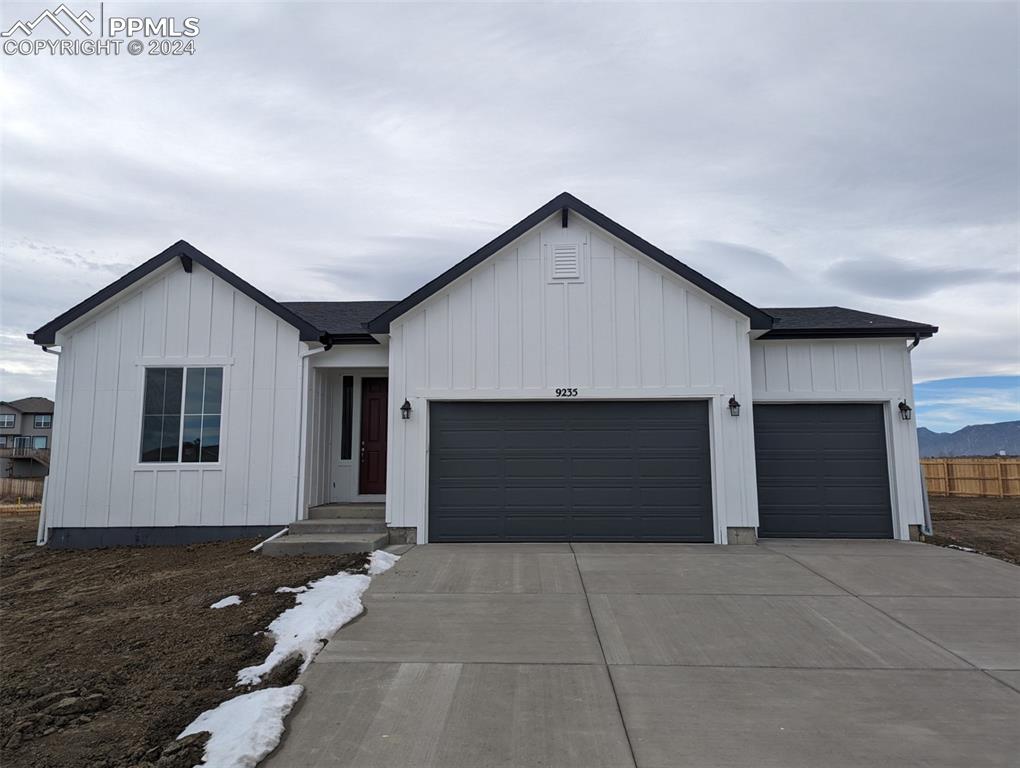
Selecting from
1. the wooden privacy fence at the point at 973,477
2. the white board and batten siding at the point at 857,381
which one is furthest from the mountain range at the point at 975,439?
the white board and batten siding at the point at 857,381

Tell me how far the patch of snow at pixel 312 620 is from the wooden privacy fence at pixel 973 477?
20.5m

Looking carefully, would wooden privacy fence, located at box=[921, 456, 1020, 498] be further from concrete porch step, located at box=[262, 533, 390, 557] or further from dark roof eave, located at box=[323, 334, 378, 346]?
concrete porch step, located at box=[262, 533, 390, 557]

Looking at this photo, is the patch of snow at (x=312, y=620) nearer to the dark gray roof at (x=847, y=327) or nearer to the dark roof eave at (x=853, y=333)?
the dark gray roof at (x=847, y=327)

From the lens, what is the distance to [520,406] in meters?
9.20

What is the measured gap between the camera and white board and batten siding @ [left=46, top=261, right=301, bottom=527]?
9.34m

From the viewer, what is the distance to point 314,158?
467 inches

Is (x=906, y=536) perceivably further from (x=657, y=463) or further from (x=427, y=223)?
(x=427, y=223)

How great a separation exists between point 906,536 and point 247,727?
33.1 ft

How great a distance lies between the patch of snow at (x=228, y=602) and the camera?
5590 millimetres

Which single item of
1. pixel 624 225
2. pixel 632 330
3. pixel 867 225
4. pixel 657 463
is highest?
pixel 867 225

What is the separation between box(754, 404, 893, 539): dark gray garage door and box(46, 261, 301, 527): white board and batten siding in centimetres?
793

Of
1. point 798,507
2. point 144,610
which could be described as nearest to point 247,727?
point 144,610

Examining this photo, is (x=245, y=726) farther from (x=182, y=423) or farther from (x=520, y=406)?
(x=182, y=423)

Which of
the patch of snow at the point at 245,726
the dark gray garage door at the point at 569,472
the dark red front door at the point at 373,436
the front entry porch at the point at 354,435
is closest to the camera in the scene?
the patch of snow at the point at 245,726
